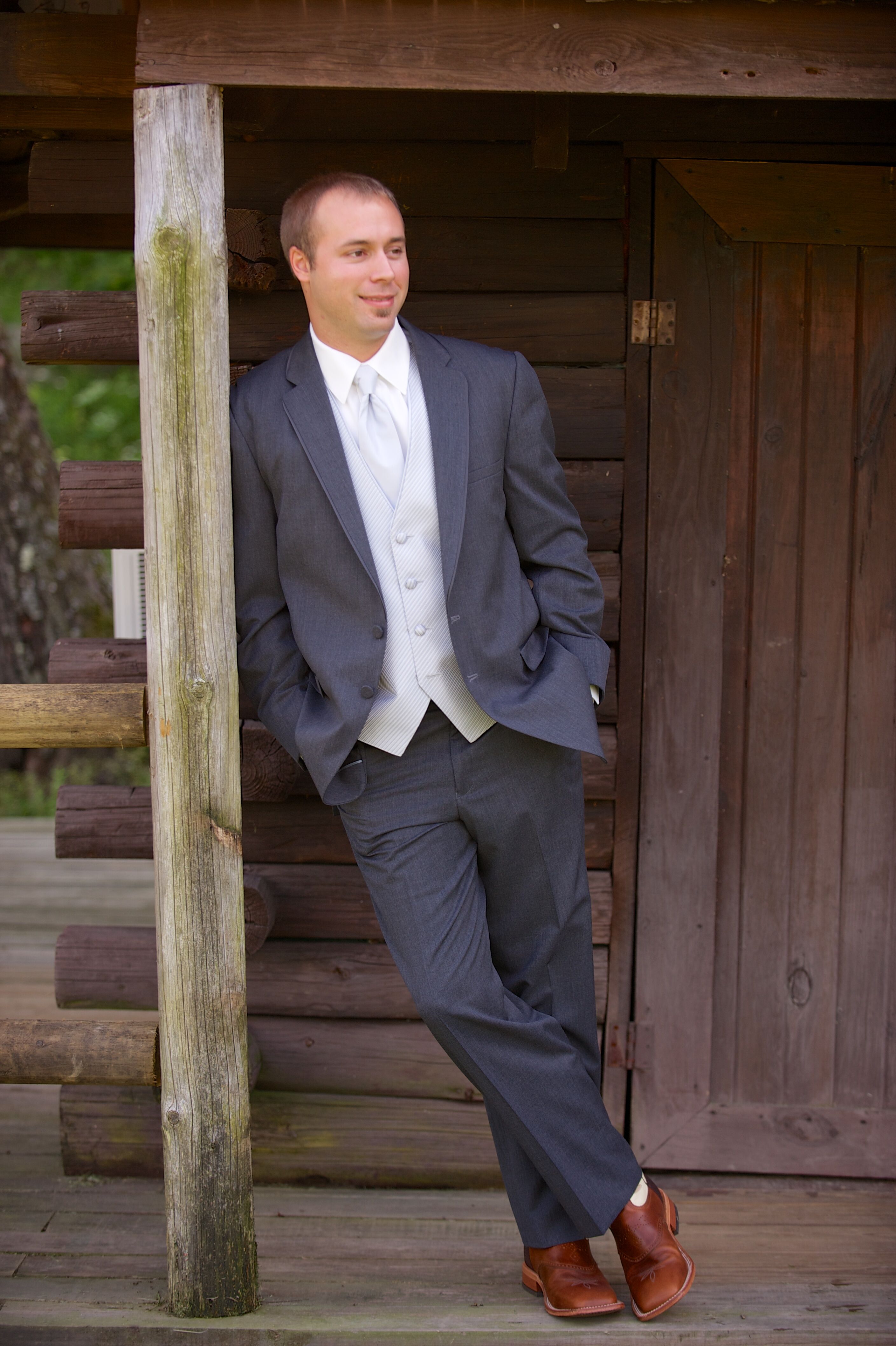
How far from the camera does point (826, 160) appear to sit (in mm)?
2979

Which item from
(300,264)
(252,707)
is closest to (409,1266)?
(252,707)

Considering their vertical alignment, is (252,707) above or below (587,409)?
below

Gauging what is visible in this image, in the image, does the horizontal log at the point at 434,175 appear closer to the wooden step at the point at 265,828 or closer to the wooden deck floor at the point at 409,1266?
the wooden step at the point at 265,828

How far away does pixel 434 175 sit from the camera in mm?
2961

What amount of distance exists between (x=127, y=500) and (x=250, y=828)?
3.04 ft

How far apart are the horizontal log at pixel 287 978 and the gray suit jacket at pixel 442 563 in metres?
0.99

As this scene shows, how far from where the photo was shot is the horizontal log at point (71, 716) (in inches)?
94.9

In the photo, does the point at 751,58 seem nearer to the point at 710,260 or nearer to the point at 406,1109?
the point at 710,260

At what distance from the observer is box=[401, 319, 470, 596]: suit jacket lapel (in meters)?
2.26

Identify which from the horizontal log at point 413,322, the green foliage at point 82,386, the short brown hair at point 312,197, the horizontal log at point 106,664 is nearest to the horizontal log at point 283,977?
the horizontal log at point 106,664

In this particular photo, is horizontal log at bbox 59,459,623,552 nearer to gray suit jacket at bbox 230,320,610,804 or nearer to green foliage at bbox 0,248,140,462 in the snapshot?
gray suit jacket at bbox 230,320,610,804

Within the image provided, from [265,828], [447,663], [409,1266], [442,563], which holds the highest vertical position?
[442,563]

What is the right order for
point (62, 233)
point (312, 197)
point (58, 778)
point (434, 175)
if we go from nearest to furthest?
point (312, 197) < point (434, 175) < point (62, 233) < point (58, 778)

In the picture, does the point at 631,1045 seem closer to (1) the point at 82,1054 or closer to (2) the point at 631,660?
(2) the point at 631,660
